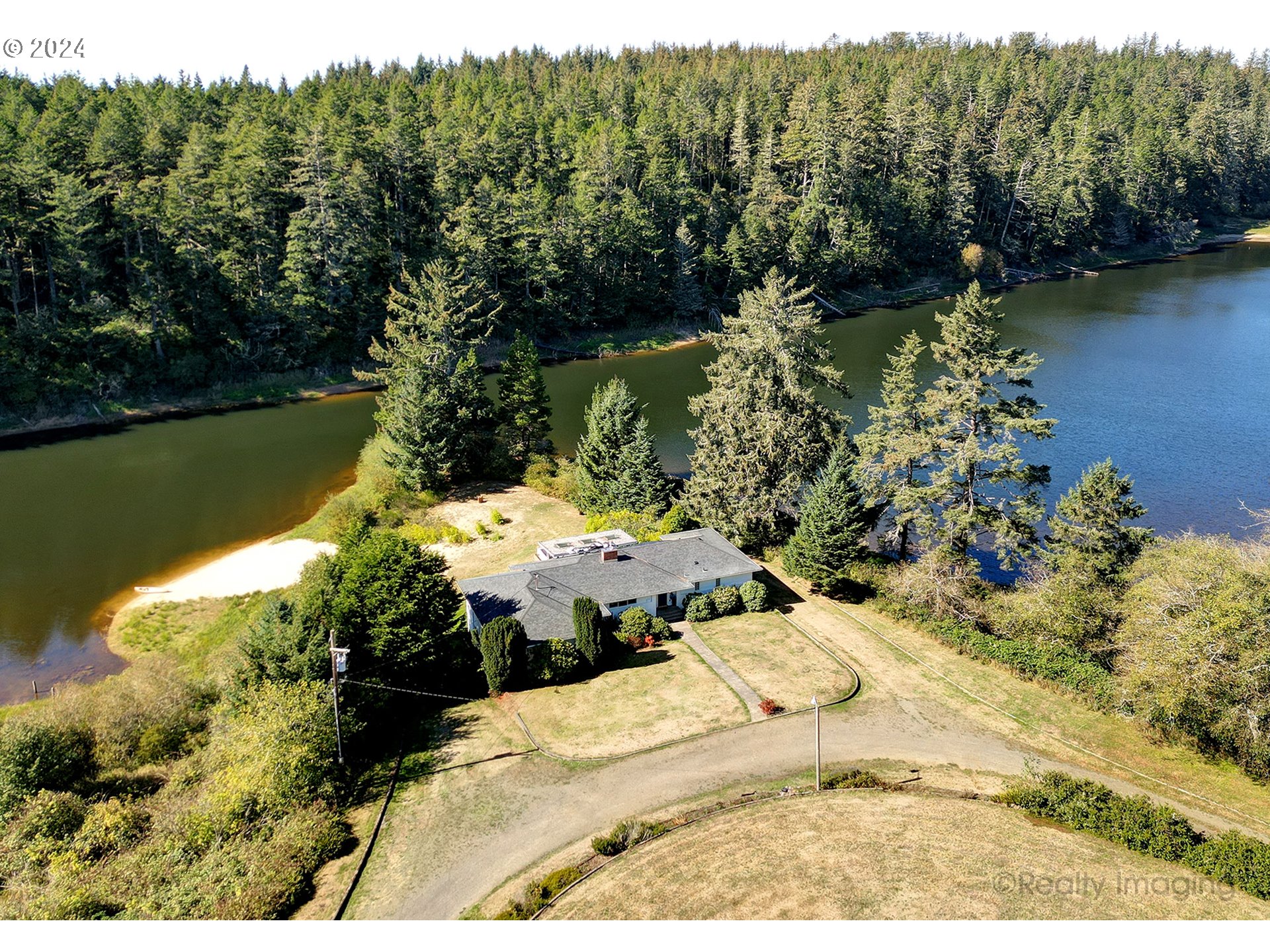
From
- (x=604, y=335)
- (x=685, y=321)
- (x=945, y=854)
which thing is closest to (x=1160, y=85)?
→ (x=685, y=321)

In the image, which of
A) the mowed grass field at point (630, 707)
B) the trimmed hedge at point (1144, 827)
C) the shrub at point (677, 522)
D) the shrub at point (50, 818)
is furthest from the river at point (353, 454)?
the trimmed hedge at point (1144, 827)

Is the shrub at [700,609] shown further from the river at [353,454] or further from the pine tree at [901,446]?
the river at [353,454]

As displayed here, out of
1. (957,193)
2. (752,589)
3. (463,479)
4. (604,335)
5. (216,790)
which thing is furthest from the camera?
(957,193)

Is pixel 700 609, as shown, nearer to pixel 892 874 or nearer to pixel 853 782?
pixel 853 782

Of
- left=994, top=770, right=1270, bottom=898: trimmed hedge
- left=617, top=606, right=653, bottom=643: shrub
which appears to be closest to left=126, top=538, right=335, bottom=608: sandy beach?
left=617, top=606, right=653, bottom=643: shrub

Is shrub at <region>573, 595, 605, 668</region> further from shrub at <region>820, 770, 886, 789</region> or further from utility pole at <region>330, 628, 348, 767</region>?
shrub at <region>820, 770, 886, 789</region>

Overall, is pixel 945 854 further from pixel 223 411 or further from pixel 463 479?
pixel 223 411
